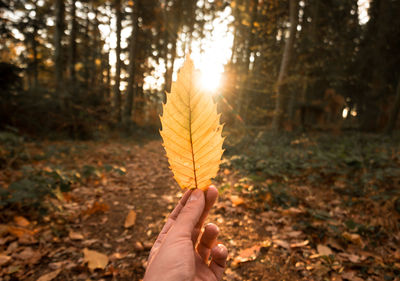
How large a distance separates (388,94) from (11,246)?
1983cm

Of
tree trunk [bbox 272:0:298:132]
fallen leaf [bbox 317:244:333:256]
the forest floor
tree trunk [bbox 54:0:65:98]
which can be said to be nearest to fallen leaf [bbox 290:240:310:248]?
the forest floor

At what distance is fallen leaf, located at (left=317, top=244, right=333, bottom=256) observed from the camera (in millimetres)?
1965

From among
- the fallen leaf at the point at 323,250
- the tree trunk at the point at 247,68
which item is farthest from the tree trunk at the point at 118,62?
the fallen leaf at the point at 323,250

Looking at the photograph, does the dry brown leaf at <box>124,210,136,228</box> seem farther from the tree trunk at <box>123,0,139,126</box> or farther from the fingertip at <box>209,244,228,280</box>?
the tree trunk at <box>123,0,139,126</box>

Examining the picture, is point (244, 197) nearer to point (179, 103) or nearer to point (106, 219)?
point (106, 219)

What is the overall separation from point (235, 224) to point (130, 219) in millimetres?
1357

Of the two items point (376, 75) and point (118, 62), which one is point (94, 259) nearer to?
point (118, 62)

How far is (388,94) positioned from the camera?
1460cm

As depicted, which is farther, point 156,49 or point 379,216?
point 156,49

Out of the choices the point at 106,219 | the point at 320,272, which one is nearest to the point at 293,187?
the point at 320,272

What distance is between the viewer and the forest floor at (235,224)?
1.84 metres

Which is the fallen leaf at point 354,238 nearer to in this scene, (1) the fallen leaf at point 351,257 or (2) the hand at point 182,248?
(1) the fallen leaf at point 351,257

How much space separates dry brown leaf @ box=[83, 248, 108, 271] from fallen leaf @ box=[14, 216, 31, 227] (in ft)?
2.73

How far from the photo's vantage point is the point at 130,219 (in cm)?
277
